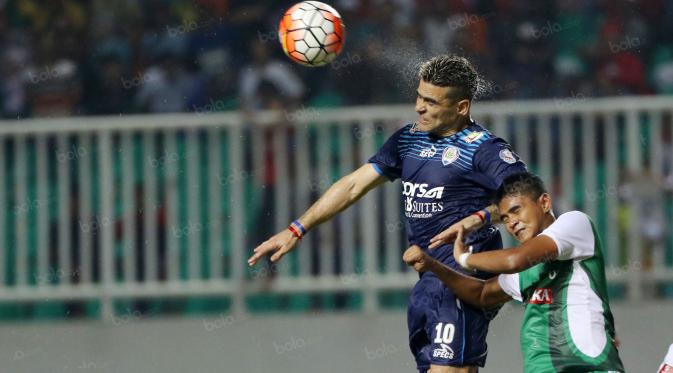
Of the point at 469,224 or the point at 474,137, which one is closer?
the point at 469,224

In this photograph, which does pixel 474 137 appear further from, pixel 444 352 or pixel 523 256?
pixel 523 256

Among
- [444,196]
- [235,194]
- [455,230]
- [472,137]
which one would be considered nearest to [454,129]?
[472,137]

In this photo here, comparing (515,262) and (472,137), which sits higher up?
(472,137)

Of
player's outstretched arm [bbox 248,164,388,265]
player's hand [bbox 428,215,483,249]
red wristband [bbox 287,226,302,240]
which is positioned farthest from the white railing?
player's hand [bbox 428,215,483,249]

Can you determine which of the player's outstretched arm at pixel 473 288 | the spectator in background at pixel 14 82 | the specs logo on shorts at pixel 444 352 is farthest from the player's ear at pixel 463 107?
the spectator in background at pixel 14 82

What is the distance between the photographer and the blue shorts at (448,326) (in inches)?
259

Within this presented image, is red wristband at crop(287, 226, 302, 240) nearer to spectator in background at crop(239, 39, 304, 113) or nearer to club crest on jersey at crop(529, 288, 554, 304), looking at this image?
club crest on jersey at crop(529, 288, 554, 304)

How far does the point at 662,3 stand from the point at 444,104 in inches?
302

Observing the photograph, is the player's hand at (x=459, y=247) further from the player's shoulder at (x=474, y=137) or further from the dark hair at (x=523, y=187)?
the player's shoulder at (x=474, y=137)

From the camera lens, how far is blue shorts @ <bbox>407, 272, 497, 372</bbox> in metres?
6.59

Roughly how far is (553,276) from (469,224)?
56 centimetres

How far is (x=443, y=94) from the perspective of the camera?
6516 millimetres

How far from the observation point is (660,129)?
1140 centimetres

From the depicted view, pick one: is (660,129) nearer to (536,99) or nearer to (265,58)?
(536,99)
